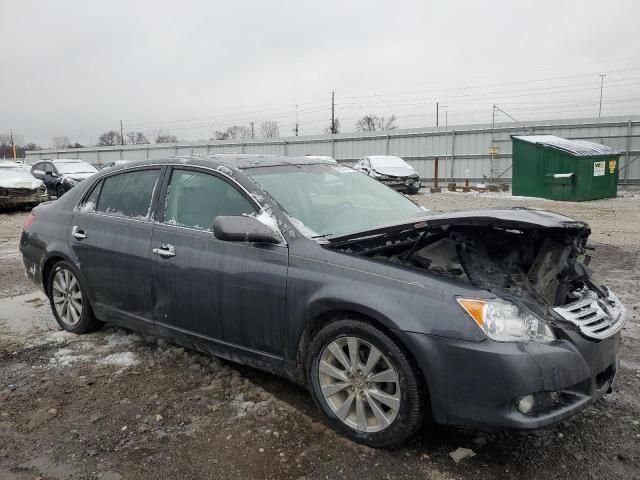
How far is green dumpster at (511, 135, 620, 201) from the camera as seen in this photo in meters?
16.7

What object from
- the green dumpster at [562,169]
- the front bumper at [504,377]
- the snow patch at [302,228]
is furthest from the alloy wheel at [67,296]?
the green dumpster at [562,169]

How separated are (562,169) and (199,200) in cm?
1567

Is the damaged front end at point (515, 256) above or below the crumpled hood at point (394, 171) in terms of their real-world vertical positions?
above

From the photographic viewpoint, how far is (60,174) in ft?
59.9

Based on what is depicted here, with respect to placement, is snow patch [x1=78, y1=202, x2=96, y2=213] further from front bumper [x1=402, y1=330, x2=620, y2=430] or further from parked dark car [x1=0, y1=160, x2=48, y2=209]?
parked dark car [x1=0, y1=160, x2=48, y2=209]

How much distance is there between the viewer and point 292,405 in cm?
334

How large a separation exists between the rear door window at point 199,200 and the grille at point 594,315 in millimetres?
1896

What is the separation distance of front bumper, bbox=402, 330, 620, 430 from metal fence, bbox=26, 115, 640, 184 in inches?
864

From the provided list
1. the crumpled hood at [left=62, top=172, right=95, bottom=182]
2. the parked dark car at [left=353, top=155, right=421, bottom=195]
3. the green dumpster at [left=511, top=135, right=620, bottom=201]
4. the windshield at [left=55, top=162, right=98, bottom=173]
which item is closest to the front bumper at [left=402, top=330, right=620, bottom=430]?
the green dumpster at [left=511, top=135, right=620, bottom=201]

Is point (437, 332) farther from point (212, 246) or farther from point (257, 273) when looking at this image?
point (212, 246)

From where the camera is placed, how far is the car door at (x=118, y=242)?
12.9 ft

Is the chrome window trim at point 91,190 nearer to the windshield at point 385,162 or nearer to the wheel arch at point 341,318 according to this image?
the wheel arch at point 341,318

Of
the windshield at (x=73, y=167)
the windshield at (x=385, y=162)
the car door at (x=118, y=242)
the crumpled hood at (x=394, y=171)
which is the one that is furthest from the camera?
the windshield at (x=385, y=162)

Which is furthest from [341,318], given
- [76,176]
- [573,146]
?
[76,176]
